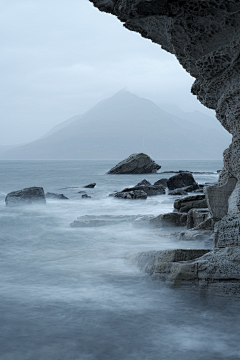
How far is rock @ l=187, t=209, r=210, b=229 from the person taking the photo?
323 inches

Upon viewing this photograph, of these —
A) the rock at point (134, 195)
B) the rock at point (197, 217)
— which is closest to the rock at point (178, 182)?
the rock at point (134, 195)

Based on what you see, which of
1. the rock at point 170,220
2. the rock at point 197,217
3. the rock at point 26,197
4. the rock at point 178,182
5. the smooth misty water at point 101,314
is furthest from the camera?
the rock at point 178,182

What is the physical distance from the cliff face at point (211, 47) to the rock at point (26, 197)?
39.3 feet

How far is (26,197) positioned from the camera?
1625 cm

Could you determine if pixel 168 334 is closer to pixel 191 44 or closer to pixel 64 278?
pixel 64 278

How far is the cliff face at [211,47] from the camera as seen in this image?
14.4 ft

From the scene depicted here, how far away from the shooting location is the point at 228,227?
4.90 m

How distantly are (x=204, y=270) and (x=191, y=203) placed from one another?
607 centimetres

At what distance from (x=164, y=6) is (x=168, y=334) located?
387 cm

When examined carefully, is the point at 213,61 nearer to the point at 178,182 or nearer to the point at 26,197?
the point at 26,197

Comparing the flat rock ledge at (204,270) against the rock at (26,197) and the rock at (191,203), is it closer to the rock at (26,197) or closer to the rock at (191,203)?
the rock at (191,203)

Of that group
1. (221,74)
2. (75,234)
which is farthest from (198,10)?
(75,234)

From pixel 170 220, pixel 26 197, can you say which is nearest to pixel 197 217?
pixel 170 220

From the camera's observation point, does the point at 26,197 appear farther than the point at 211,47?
Yes
